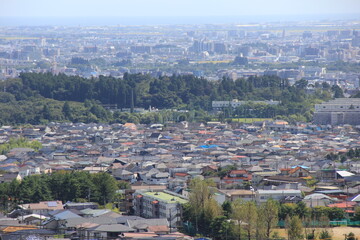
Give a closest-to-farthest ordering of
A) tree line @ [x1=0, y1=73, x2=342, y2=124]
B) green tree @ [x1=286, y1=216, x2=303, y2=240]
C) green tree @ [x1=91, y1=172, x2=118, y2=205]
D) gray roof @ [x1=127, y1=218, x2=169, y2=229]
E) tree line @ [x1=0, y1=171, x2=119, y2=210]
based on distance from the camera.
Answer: green tree @ [x1=286, y1=216, x2=303, y2=240]
gray roof @ [x1=127, y1=218, x2=169, y2=229]
tree line @ [x1=0, y1=171, x2=119, y2=210]
green tree @ [x1=91, y1=172, x2=118, y2=205]
tree line @ [x1=0, y1=73, x2=342, y2=124]

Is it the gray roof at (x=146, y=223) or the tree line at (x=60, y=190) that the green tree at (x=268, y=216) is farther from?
the tree line at (x=60, y=190)

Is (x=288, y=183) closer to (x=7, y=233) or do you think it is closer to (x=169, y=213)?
(x=169, y=213)

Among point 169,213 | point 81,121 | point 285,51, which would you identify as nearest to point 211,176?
point 169,213

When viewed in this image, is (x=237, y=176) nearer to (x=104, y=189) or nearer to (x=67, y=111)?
(x=104, y=189)

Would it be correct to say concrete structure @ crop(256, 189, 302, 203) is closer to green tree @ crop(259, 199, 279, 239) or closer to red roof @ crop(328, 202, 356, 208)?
red roof @ crop(328, 202, 356, 208)

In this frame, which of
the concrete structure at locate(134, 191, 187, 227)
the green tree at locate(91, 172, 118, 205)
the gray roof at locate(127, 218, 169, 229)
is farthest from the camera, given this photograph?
the green tree at locate(91, 172, 118, 205)

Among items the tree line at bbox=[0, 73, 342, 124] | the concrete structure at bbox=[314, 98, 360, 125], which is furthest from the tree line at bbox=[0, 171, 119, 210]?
the concrete structure at bbox=[314, 98, 360, 125]

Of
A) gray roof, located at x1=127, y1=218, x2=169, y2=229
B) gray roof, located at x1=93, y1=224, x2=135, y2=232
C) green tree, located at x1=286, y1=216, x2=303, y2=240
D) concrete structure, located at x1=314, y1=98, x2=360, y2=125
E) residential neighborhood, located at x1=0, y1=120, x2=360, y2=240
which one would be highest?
green tree, located at x1=286, y1=216, x2=303, y2=240

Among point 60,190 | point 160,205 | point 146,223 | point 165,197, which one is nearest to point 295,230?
point 146,223
